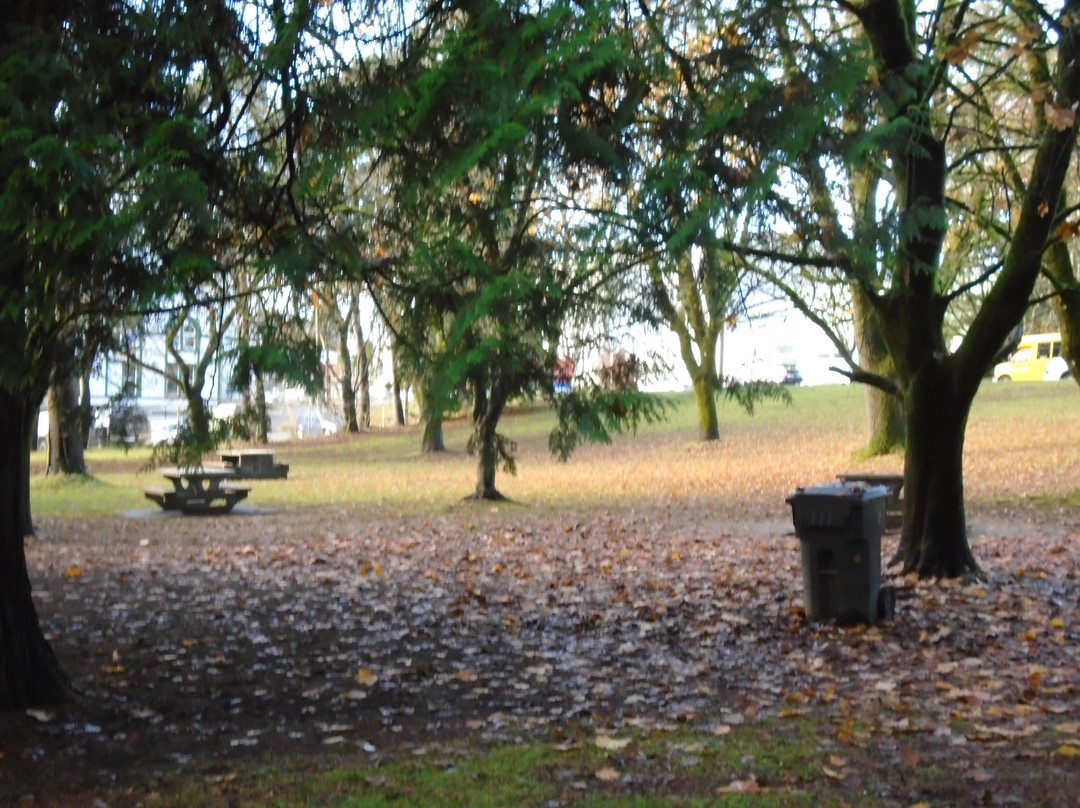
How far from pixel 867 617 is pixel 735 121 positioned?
148 inches

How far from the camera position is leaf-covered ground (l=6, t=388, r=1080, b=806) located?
5.82 meters

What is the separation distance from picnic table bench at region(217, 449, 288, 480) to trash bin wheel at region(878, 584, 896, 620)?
21.0 metres

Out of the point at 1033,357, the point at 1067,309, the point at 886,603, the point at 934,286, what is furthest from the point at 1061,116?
the point at 1033,357

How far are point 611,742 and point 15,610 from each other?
364 cm

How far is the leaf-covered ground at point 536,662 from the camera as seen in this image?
19.1 feet

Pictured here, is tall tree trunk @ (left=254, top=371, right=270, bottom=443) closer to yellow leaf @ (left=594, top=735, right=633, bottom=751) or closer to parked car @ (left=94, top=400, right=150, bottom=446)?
parked car @ (left=94, top=400, right=150, bottom=446)

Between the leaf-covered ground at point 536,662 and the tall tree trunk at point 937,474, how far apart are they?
0.39 metres

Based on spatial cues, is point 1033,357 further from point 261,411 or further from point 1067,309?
point 261,411

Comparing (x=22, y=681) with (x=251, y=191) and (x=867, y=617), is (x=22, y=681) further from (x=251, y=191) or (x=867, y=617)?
(x=867, y=617)

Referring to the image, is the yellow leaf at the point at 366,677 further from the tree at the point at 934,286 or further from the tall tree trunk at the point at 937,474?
the tall tree trunk at the point at 937,474

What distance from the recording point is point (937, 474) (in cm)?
1085

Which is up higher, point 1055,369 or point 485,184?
point 485,184

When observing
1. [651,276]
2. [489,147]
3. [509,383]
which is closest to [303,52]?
[489,147]

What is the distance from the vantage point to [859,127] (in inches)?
310
